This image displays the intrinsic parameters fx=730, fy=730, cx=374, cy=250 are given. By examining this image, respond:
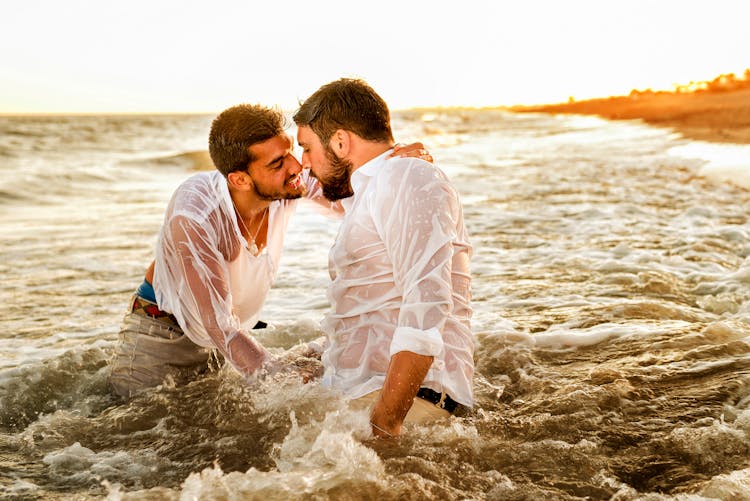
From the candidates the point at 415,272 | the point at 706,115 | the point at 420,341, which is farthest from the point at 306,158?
the point at 706,115

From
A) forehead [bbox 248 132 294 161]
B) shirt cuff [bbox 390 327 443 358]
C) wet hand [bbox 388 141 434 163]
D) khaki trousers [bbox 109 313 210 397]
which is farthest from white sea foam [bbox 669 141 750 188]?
shirt cuff [bbox 390 327 443 358]

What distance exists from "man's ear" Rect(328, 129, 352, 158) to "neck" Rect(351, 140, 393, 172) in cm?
3

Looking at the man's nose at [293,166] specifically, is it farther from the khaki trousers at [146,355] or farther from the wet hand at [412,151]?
the khaki trousers at [146,355]

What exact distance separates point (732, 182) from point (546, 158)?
815 centimetres

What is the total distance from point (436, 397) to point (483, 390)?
42.3 inches

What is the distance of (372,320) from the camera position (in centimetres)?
301

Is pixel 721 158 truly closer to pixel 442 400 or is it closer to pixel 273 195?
pixel 273 195

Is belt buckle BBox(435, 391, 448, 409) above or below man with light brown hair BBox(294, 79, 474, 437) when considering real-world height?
below

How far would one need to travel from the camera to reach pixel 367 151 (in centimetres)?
302

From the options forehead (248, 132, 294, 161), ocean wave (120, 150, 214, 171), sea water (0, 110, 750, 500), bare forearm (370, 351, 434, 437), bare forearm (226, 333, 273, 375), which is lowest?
sea water (0, 110, 750, 500)

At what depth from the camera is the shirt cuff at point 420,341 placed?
262 cm

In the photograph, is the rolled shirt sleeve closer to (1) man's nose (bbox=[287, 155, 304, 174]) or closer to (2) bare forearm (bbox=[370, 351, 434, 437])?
(2) bare forearm (bbox=[370, 351, 434, 437])

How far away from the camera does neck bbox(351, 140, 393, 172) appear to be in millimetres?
3012

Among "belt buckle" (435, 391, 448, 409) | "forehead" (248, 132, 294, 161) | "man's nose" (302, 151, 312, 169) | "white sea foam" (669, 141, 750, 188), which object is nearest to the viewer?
"belt buckle" (435, 391, 448, 409)
